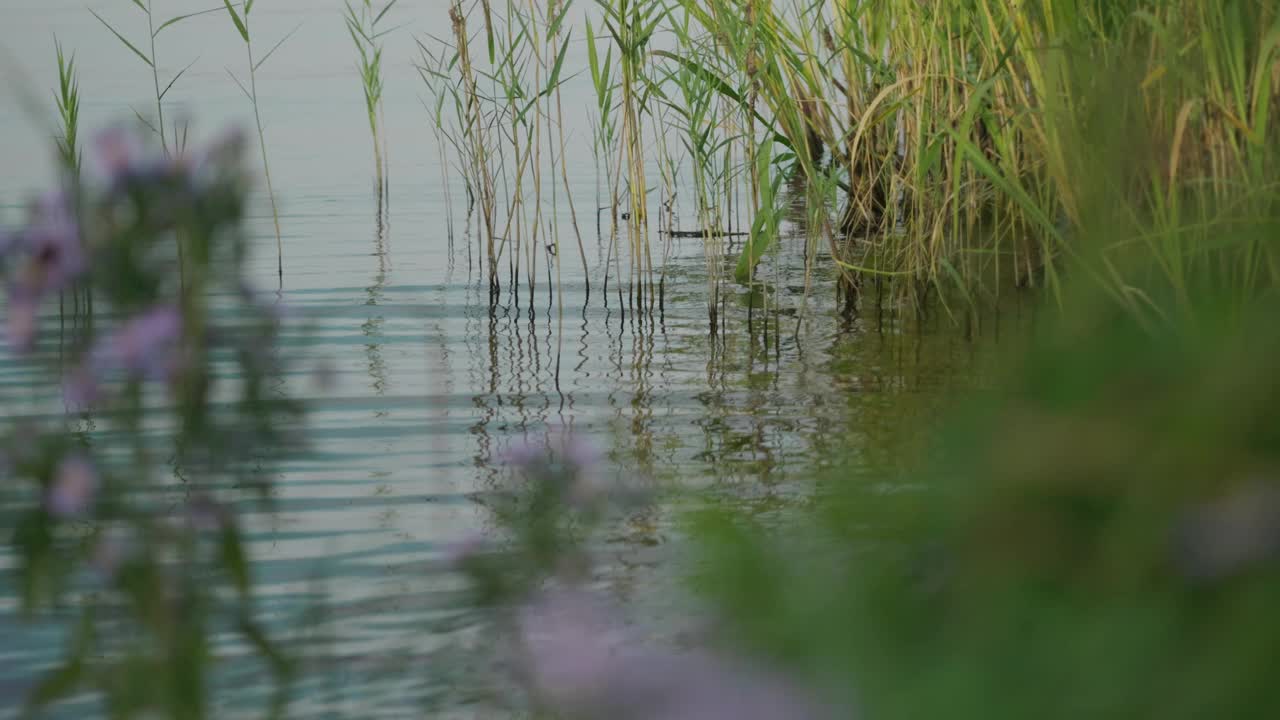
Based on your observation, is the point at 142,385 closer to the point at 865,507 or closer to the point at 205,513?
the point at 205,513

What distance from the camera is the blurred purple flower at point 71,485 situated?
1324 mm

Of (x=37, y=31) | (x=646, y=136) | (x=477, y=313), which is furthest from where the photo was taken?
(x=37, y=31)

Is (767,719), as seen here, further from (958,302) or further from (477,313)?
(477,313)

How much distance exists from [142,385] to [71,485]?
157mm

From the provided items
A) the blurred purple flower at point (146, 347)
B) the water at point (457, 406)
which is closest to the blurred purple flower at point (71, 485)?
the blurred purple flower at point (146, 347)

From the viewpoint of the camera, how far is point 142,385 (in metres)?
1.45

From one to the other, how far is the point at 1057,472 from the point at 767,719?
204 mm

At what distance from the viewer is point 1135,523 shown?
72 cm

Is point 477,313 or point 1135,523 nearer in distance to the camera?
point 1135,523

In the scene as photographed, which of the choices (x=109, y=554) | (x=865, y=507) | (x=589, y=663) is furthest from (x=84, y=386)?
(x=865, y=507)

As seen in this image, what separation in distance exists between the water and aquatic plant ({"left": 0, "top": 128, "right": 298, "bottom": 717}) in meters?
0.11

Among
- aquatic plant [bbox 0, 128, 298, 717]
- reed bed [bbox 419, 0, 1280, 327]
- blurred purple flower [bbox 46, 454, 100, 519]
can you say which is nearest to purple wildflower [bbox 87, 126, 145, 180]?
aquatic plant [bbox 0, 128, 298, 717]

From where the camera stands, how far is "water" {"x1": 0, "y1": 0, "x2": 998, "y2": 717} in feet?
7.69

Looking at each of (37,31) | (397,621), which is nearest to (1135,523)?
(397,621)
